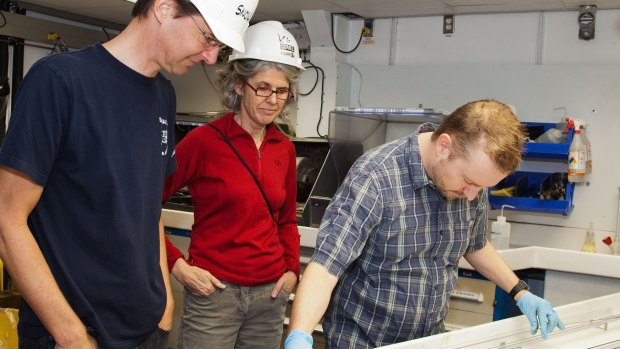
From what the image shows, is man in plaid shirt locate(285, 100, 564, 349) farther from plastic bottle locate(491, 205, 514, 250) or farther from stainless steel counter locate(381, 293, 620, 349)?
plastic bottle locate(491, 205, 514, 250)

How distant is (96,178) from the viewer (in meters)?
1.07

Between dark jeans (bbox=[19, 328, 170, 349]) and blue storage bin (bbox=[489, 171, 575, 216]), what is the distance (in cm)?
186

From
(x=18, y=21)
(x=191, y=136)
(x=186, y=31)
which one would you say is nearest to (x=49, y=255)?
(x=186, y=31)

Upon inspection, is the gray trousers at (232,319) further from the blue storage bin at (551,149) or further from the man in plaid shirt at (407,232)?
the blue storage bin at (551,149)

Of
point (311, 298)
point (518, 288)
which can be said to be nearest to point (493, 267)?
point (518, 288)

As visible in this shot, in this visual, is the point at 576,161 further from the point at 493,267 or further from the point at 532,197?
the point at 493,267

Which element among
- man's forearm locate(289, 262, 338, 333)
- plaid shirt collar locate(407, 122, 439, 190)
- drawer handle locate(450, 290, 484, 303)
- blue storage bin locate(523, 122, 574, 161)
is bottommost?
drawer handle locate(450, 290, 484, 303)

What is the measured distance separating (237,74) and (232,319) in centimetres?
66

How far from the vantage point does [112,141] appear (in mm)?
1095

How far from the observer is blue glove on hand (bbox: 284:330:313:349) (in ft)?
3.61

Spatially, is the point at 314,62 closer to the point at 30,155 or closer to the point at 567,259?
the point at 567,259

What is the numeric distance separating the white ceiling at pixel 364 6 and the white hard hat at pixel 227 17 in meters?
1.75

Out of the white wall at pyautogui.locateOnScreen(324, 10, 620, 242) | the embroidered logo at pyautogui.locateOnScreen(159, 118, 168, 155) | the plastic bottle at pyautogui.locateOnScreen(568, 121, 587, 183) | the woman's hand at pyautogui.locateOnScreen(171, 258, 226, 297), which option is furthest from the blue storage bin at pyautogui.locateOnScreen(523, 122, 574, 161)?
the embroidered logo at pyautogui.locateOnScreen(159, 118, 168, 155)

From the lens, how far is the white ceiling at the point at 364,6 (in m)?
2.80
